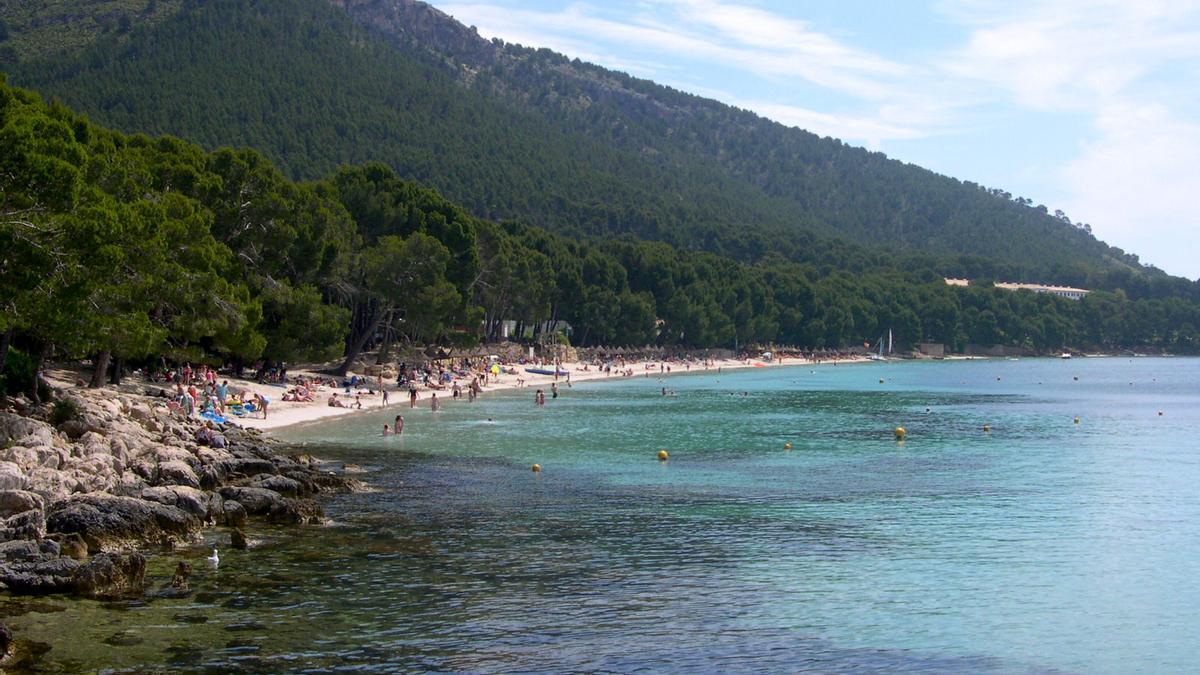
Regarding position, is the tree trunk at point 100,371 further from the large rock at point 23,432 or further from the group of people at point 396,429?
the large rock at point 23,432

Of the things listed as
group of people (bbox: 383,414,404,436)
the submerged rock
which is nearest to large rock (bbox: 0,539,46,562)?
the submerged rock

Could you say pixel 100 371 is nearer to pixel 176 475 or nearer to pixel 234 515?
pixel 176 475

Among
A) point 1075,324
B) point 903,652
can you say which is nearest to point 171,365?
→ point 903,652

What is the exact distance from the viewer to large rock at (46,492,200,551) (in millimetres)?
23703

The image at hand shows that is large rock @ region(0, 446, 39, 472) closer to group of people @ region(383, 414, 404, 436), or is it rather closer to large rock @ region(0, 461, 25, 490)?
large rock @ region(0, 461, 25, 490)

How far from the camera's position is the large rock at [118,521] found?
23.7 m

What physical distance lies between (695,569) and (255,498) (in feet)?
38.4

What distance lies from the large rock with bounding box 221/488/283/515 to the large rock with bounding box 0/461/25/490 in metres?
5.22

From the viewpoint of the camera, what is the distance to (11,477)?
24578 mm

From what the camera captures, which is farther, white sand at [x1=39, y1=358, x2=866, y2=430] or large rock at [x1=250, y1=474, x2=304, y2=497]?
white sand at [x1=39, y1=358, x2=866, y2=430]

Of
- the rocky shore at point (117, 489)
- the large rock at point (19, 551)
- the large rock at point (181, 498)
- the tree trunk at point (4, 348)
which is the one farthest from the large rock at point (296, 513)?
the tree trunk at point (4, 348)

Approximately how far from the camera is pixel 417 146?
634 ft

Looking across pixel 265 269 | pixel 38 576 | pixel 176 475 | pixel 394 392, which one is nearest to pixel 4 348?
pixel 176 475

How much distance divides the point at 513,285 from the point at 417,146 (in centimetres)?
9776
